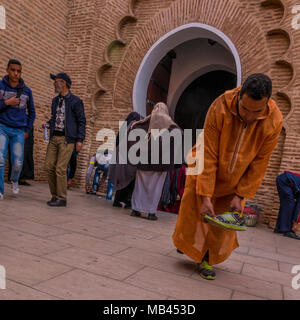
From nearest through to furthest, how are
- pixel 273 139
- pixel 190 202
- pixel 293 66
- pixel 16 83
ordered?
pixel 273 139 → pixel 190 202 → pixel 16 83 → pixel 293 66

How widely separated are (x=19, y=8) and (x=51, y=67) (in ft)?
5.06

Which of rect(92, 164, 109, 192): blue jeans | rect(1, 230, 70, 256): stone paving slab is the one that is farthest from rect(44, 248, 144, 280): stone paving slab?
rect(92, 164, 109, 192): blue jeans

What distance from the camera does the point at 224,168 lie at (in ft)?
7.46

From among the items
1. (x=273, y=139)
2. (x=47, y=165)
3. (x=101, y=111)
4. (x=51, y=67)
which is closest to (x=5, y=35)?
(x=51, y=67)

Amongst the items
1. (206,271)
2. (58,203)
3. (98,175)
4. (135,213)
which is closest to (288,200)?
(135,213)

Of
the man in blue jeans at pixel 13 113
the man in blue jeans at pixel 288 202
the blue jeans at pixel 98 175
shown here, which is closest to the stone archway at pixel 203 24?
the blue jeans at pixel 98 175

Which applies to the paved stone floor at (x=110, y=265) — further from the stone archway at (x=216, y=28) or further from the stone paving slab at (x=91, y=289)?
the stone archway at (x=216, y=28)

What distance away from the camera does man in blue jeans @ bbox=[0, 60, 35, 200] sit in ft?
14.0

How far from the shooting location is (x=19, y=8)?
694 centimetres

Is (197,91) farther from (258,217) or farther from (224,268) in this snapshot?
(224,268)

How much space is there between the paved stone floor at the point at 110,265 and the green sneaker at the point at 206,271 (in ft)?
0.17

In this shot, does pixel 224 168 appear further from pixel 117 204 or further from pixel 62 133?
pixel 117 204

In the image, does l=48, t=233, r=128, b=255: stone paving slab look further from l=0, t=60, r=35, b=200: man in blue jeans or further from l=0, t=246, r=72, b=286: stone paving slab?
l=0, t=60, r=35, b=200: man in blue jeans

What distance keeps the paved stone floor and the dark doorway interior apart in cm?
806
